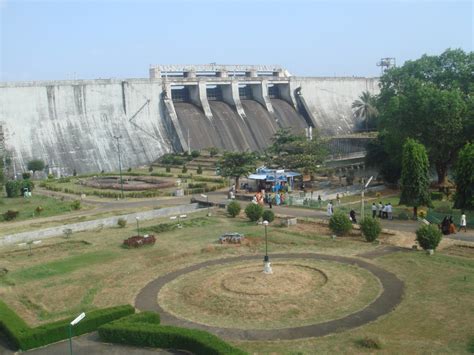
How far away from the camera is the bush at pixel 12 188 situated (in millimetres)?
56719

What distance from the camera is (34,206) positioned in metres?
51.3

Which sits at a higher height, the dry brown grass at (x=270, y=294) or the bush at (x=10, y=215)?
the bush at (x=10, y=215)

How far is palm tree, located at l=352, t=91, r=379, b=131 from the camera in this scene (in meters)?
98.4

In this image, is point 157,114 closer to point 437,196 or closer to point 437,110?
point 437,110

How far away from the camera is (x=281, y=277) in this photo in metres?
27.5

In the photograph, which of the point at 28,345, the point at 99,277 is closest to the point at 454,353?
the point at 28,345

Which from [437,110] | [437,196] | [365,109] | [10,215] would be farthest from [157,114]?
[437,196]

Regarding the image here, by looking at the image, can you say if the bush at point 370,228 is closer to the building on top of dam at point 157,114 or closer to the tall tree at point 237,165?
the tall tree at point 237,165

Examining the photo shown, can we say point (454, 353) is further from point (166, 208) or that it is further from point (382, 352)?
point (166, 208)

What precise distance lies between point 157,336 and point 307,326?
5845mm

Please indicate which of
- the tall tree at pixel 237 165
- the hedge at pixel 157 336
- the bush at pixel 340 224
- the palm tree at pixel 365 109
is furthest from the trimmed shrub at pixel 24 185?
the palm tree at pixel 365 109

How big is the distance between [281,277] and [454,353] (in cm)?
1021

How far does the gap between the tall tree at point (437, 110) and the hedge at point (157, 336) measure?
36.7 m

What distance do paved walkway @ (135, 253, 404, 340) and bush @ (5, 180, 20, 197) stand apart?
33073 millimetres
